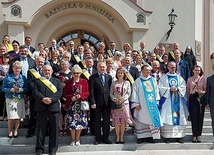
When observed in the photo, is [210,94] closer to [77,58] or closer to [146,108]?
[146,108]

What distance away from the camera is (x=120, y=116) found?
709 centimetres

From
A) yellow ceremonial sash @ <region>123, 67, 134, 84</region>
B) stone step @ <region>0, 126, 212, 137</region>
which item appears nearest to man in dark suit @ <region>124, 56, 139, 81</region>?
yellow ceremonial sash @ <region>123, 67, 134, 84</region>

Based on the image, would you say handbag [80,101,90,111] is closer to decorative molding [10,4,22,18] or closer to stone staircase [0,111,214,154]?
stone staircase [0,111,214,154]

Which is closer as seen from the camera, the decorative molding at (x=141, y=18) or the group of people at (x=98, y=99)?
the group of people at (x=98, y=99)

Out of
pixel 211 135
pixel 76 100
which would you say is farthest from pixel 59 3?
pixel 211 135

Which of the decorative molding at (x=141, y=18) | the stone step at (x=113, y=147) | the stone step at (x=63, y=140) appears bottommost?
the stone step at (x=113, y=147)

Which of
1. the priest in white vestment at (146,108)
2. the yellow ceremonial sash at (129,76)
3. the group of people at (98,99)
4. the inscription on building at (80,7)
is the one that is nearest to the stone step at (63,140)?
the group of people at (98,99)

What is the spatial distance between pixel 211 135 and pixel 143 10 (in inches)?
253

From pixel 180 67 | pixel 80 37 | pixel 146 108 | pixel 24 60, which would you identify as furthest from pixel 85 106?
pixel 80 37

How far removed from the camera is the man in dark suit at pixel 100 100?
277 inches

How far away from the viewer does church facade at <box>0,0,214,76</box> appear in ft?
39.9

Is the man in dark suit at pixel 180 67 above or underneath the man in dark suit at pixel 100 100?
above

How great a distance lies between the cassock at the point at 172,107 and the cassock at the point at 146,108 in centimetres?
22

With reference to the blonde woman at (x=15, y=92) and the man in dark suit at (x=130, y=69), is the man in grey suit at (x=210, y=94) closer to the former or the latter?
the man in dark suit at (x=130, y=69)
